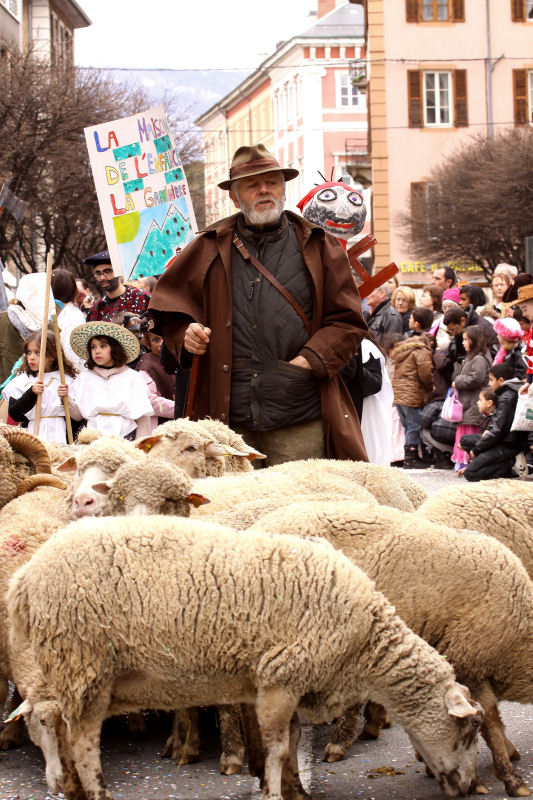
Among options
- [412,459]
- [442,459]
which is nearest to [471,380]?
[442,459]

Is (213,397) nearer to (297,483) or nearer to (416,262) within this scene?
(297,483)

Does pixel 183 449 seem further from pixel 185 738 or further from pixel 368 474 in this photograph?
pixel 185 738

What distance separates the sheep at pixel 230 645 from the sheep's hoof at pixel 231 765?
54cm

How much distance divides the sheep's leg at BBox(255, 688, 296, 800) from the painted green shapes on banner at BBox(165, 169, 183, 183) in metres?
7.05

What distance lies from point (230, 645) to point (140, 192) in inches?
268

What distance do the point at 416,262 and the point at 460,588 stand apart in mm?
39795

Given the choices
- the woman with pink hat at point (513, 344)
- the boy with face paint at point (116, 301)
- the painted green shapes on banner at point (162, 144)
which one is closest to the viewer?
the boy with face paint at point (116, 301)

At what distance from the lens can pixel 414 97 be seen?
42.9 metres

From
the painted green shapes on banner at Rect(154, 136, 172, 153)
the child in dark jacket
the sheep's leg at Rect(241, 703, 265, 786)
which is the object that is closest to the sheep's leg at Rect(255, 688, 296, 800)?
the sheep's leg at Rect(241, 703, 265, 786)

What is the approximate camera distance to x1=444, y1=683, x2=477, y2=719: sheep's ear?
352 cm

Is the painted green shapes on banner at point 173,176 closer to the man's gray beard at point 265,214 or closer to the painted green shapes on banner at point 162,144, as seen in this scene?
the painted green shapes on banner at point 162,144

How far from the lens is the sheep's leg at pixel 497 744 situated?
382 centimetres

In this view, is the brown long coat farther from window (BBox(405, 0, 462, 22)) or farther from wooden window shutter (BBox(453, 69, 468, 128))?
window (BBox(405, 0, 462, 22))

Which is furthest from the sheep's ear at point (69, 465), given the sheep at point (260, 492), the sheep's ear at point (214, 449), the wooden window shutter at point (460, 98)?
the wooden window shutter at point (460, 98)
